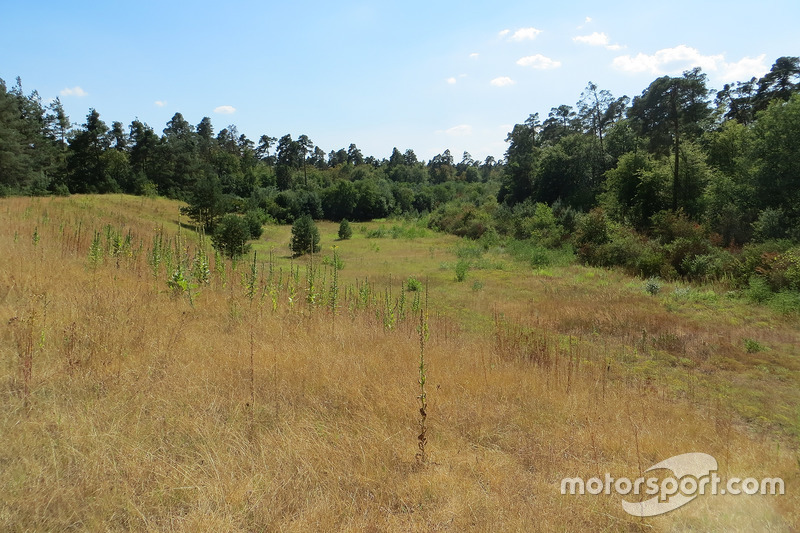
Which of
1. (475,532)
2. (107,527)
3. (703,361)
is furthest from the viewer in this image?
(703,361)

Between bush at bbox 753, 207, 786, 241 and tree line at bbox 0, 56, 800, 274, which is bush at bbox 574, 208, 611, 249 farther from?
bush at bbox 753, 207, 786, 241

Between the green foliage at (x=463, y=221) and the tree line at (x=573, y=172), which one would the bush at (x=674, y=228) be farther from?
the green foliage at (x=463, y=221)

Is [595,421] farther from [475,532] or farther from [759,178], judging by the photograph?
[759,178]

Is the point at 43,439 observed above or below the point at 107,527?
above

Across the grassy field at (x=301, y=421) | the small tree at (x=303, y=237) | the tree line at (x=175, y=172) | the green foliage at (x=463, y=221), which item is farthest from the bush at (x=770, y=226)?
the tree line at (x=175, y=172)

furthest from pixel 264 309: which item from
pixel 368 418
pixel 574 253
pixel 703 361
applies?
pixel 574 253

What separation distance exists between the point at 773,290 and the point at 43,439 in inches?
712

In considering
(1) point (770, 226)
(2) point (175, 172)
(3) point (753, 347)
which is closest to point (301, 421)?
(3) point (753, 347)

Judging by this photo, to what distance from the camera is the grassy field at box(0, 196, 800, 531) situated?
225cm

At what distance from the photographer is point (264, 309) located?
5805 mm

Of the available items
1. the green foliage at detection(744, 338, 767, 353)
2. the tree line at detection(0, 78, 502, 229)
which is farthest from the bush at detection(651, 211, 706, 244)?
the tree line at detection(0, 78, 502, 229)

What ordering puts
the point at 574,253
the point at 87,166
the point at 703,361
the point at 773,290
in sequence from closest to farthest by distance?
the point at 703,361 → the point at 773,290 → the point at 574,253 → the point at 87,166

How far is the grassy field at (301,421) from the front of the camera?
2.25 metres

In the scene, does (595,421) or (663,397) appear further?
(663,397)
